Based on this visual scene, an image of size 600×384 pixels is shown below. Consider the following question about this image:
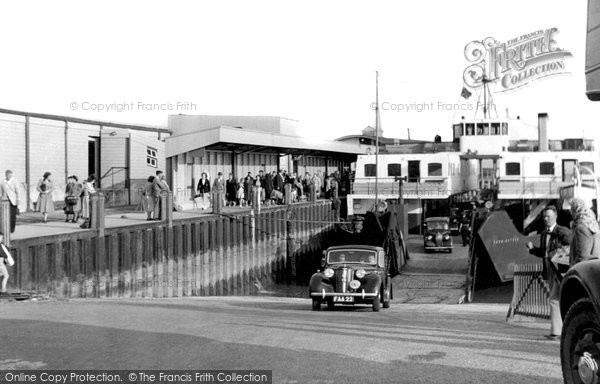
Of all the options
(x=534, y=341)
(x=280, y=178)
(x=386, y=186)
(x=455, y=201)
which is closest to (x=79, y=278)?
(x=534, y=341)

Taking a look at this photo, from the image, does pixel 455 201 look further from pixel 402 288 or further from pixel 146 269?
pixel 146 269

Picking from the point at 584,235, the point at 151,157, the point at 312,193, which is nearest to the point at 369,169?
the point at 312,193

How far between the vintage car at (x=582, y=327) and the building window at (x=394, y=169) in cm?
3795

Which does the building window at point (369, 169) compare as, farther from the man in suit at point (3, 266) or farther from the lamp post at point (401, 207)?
the man in suit at point (3, 266)

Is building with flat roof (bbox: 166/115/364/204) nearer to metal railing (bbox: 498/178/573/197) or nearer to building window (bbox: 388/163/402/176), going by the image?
building window (bbox: 388/163/402/176)

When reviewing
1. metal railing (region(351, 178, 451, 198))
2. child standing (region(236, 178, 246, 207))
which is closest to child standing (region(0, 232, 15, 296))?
child standing (region(236, 178, 246, 207))

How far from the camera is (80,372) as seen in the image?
7.09 m

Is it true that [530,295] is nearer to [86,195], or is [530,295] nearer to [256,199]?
[86,195]

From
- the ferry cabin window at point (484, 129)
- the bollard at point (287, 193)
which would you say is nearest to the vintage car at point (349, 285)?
the bollard at point (287, 193)

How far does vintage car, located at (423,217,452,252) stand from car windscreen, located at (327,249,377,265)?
57.0 feet

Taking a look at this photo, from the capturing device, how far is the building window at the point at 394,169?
4344 centimetres

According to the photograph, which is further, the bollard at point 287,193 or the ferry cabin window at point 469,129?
the ferry cabin window at point 469,129

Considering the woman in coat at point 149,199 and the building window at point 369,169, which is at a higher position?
the building window at point 369,169

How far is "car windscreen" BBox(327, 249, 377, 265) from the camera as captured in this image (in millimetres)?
18188
